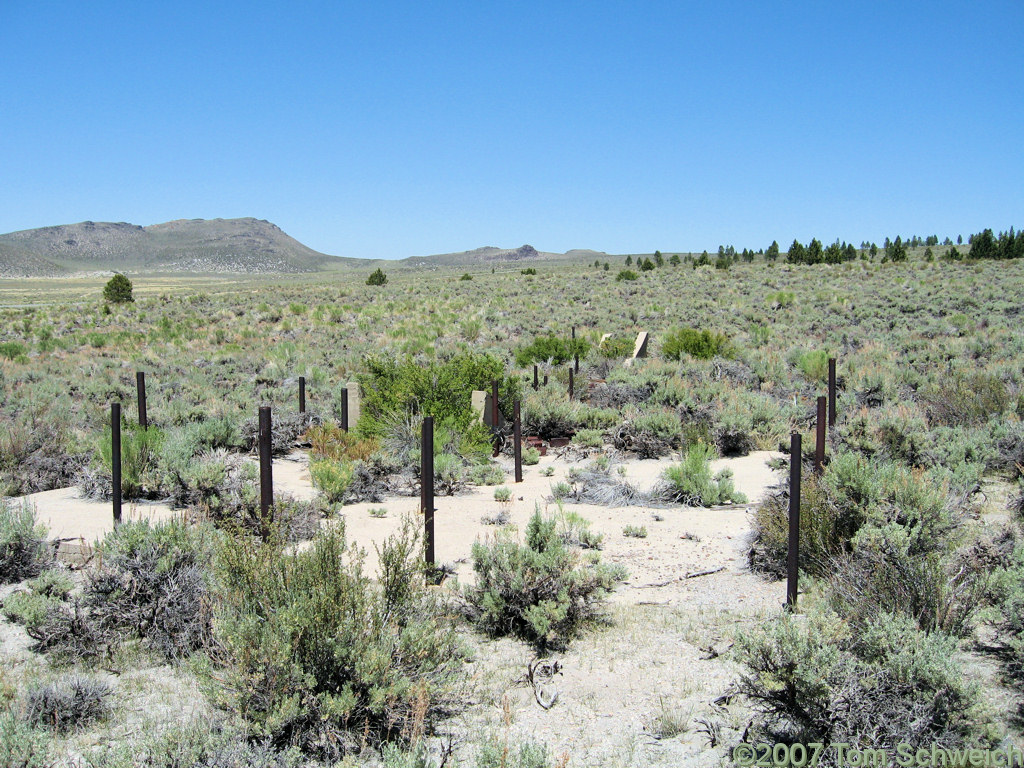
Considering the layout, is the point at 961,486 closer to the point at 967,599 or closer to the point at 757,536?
the point at 757,536

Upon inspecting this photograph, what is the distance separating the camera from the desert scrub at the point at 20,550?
646 cm

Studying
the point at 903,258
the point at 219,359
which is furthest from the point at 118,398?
the point at 903,258

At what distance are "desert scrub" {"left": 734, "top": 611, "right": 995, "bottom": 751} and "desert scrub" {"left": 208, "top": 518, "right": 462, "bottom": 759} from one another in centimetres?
184

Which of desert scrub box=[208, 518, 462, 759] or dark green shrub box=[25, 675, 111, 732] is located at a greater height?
desert scrub box=[208, 518, 462, 759]

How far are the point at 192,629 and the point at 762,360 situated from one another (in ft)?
62.6

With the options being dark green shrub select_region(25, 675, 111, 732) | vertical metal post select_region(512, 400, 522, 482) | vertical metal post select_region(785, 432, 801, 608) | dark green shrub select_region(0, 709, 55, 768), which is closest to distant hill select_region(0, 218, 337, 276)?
vertical metal post select_region(512, 400, 522, 482)

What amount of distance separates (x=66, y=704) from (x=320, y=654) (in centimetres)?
152

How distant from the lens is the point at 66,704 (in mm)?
4082

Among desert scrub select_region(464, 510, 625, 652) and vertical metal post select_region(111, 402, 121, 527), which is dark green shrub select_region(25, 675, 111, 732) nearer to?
desert scrub select_region(464, 510, 625, 652)

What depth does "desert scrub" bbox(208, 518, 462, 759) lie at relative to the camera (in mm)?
3816

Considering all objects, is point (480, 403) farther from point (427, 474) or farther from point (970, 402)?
point (970, 402)

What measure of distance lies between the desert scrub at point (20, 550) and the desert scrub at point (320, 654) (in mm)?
3264

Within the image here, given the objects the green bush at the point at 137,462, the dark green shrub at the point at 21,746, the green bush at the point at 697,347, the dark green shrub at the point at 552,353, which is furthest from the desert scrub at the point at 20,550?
the green bush at the point at 697,347

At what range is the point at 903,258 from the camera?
51.3 meters
